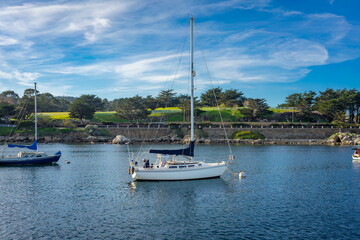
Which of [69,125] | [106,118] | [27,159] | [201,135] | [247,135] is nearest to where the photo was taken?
[27,159]

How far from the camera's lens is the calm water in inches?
803

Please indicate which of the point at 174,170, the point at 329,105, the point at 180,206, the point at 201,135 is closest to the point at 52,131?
the point at 201,135

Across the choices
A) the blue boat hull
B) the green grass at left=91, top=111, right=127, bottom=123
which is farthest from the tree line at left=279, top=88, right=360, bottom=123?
the blue boat hull

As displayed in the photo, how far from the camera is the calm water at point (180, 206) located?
20.4 meters

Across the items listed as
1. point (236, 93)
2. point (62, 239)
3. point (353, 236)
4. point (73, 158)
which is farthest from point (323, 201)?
point (236, 93)

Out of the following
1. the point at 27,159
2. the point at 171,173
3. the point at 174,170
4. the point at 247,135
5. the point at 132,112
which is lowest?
the point at 171,173

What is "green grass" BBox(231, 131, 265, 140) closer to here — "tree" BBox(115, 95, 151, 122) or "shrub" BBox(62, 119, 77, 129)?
"tree" BBox(115, 95, 151, 122)

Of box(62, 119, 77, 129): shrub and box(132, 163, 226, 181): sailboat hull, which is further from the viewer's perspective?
box(62, 119, 77, 129): shrub

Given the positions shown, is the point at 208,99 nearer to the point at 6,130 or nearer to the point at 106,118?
the point at 106,118

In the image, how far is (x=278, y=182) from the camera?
119ft

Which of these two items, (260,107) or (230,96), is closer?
(260,107)

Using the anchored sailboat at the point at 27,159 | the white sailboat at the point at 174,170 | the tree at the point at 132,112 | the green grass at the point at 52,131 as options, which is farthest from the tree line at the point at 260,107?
the white sailboat at the point at 174,170

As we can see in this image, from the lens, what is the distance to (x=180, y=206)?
86.4 ft

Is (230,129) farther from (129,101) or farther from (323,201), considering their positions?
(323,201)
